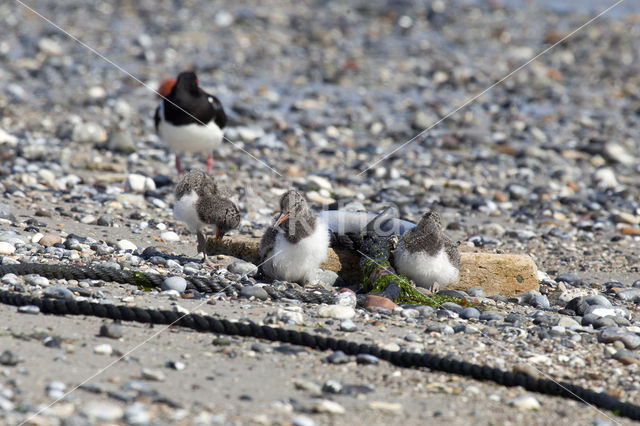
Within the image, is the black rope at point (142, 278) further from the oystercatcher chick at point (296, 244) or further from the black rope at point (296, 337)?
the black rope at point (296, 337)

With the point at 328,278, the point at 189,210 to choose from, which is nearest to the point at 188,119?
the point at 189,210

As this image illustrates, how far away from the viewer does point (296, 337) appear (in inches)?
186

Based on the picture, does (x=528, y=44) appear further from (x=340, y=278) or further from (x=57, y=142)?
(x=340, y=278)

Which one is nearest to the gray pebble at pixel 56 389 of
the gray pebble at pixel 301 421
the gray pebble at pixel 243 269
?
the gray pebble at pixel 301 421

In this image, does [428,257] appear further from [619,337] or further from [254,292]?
[619,337]

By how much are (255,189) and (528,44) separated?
11.6 meters

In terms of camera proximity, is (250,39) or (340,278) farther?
(250,39)

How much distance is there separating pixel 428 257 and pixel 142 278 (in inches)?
84.6

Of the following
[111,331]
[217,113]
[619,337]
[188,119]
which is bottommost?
[111,331]

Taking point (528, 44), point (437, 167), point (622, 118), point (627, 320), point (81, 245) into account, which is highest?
point (528, 44)

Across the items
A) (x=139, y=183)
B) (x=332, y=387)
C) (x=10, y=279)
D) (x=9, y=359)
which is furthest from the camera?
(x=139, y=183)

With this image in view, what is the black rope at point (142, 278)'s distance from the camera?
17.7 feet

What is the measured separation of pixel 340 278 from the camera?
647 cm

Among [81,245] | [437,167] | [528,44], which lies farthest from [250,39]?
[81,245]
